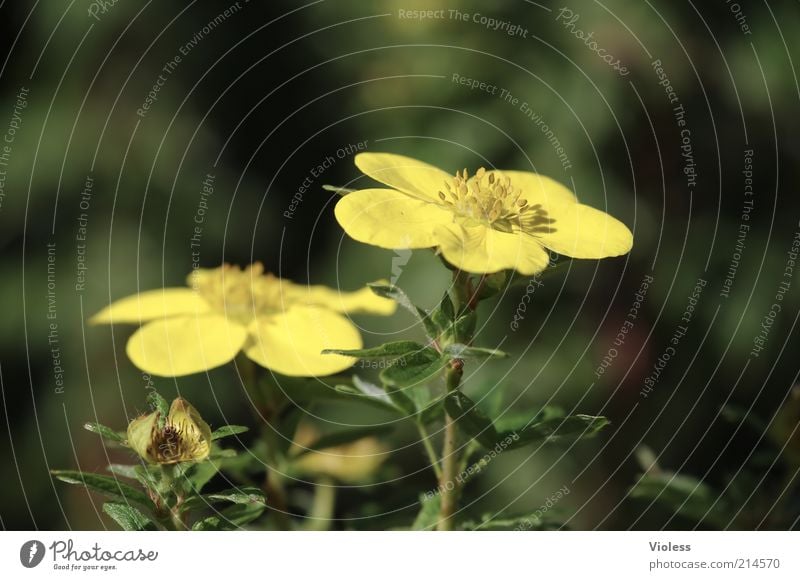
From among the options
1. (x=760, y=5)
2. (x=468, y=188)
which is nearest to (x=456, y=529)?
(x=468, y=188)

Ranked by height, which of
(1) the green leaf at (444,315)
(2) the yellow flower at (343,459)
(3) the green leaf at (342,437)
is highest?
(1) the green leaf at (444,315)

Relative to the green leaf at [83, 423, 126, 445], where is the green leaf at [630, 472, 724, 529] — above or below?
below

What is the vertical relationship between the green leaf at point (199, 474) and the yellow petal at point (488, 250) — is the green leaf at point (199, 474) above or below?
below

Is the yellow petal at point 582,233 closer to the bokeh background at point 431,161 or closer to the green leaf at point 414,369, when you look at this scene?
the green leaf at point 414,369

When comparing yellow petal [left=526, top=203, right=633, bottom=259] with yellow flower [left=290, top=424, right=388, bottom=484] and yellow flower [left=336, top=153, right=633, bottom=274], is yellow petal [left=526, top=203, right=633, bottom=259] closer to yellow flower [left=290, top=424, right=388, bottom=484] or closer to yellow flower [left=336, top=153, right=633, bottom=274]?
yellow flower [left=336, top=153, right=633, bottom=274]

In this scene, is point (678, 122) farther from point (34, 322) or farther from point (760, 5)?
point (34, 322)

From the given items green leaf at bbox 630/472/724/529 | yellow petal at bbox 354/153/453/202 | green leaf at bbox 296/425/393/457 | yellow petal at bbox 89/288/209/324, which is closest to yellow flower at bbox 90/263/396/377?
yellow petal at bbox 89/288/209/324

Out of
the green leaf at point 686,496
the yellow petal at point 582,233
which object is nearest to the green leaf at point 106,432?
the yellow petal at point 582,233

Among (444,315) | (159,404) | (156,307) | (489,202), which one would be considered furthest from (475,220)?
(156,307)
